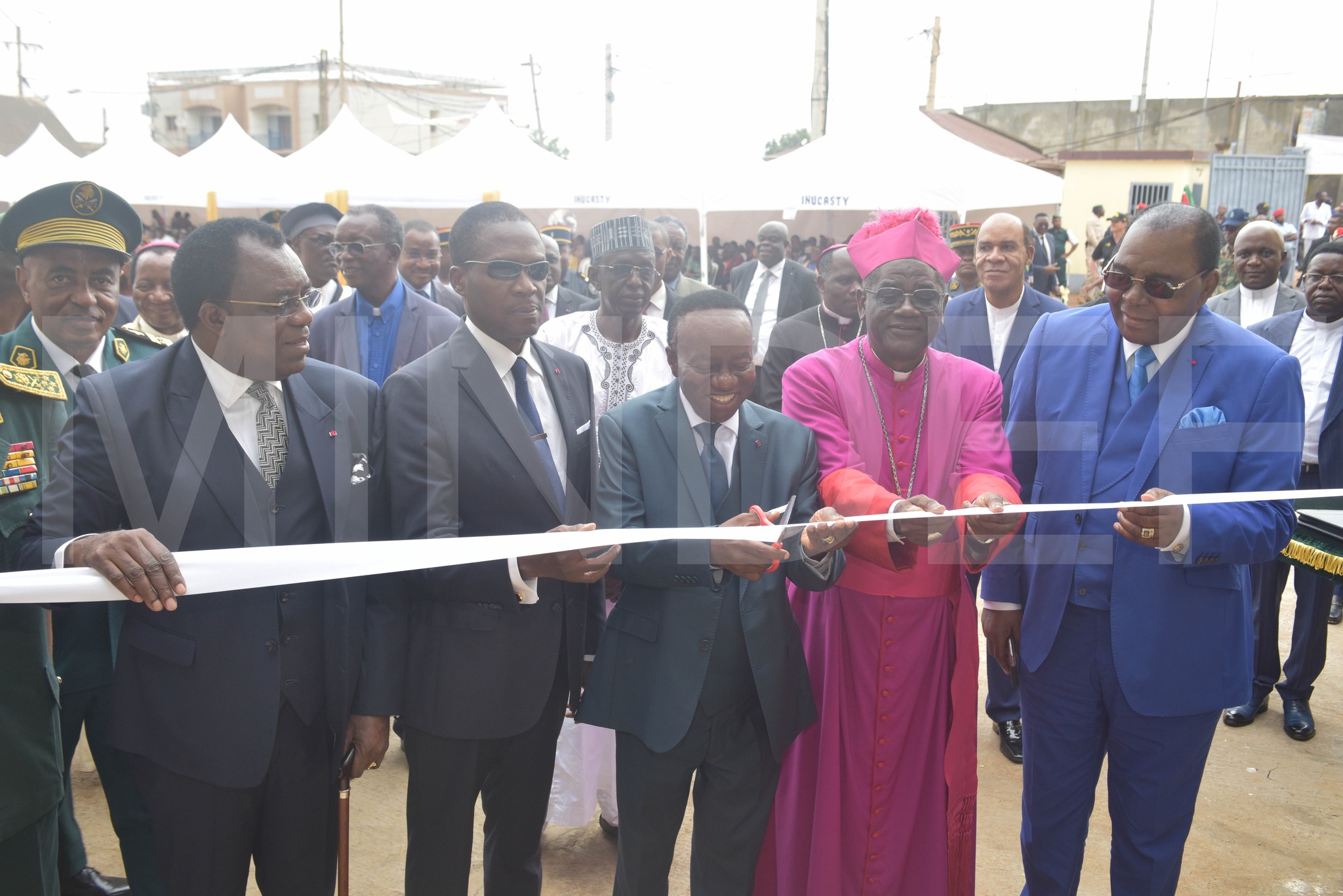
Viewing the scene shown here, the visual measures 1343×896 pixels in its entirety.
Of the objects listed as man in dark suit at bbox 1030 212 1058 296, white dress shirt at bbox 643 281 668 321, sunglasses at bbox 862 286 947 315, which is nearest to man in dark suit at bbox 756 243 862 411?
white dress shirt at bbox 643 281 668 321

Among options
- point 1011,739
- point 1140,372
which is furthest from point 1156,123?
point 1140,372

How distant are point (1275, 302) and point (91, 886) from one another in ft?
25.3

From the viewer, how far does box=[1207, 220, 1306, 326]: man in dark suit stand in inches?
244

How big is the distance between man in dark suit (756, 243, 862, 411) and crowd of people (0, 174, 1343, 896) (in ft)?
8.93

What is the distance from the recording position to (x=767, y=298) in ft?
28.9

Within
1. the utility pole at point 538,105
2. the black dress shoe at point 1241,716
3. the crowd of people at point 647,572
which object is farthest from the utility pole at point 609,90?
the crowd of people at point 647,572

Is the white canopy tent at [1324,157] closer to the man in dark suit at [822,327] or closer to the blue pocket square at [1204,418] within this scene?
the man in dark suit at [822,327]

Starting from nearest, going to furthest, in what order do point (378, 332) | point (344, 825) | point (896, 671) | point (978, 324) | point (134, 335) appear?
point (344, 825) < point (896, 671) < point (134, 335) < point (378, 332) < point (978, 324)

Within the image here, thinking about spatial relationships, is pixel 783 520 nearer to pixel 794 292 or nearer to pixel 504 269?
pixel 504 269

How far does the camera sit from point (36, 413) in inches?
112

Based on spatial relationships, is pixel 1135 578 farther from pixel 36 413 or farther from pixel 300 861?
pixel 36 413

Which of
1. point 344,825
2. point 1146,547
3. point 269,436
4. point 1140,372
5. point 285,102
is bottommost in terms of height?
point 344,825

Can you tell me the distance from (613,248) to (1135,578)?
2.97 m

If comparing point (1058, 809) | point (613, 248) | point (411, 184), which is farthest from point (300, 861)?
point (411, 184)
